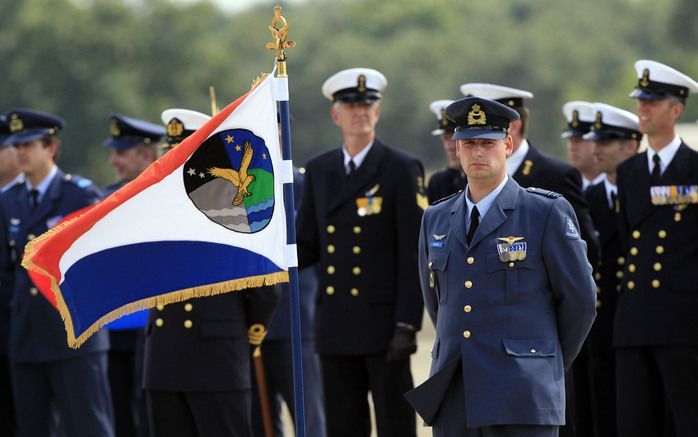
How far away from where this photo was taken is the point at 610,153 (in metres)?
9.75

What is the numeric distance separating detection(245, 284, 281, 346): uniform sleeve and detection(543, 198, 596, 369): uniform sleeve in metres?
2.02

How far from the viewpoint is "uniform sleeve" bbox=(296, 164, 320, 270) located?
889cm

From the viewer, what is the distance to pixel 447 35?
10525cm

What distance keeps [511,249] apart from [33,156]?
4505 mm

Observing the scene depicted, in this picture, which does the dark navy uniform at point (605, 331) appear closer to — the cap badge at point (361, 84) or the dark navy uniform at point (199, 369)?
the cap badge at point (361, 84)

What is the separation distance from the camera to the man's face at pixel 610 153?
975 cm

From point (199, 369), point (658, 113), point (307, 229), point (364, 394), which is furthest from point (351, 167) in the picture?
point (658, 113)

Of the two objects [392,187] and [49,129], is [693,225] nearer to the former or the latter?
[392,187]

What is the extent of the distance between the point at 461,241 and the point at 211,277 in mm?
1270

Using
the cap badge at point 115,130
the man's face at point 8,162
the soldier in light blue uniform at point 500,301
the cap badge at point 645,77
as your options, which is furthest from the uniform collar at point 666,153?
the man's face at point 8,162

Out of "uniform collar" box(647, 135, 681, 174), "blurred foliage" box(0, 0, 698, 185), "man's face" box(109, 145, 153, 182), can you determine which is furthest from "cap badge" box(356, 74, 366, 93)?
"blurred foliage" box(0, 0, 698, 185)

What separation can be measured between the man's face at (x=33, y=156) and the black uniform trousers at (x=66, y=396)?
4.37 ft

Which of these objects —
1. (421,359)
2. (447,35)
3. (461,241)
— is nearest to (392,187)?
(461,241)

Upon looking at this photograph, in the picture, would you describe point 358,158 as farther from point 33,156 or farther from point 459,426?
point 459,426
